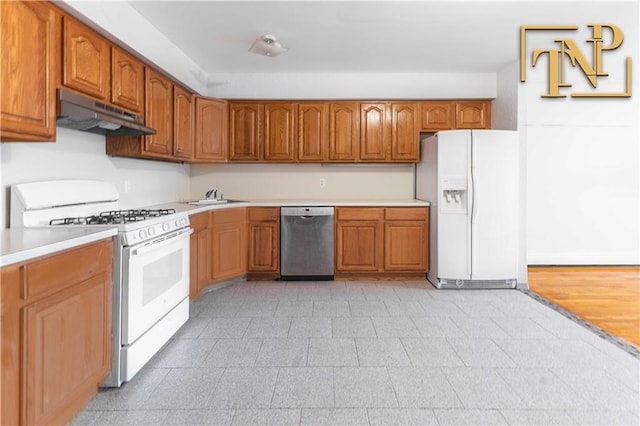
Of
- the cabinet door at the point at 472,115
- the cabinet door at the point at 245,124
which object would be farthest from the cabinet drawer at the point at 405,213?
the cabinet door at the point at 245,124

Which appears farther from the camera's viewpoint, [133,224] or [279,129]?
[279,129]

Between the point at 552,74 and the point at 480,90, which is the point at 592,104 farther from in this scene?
the point at 552,74

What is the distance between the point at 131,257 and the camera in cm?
211

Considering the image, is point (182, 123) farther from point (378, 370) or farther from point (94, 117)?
point (378, 370)

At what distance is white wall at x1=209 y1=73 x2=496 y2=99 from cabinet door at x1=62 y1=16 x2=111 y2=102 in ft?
7.38

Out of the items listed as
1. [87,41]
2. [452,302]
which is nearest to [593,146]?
[452,302]

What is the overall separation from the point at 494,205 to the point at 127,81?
3651 millimetres

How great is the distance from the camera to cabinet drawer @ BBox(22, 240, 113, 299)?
1.45 meters

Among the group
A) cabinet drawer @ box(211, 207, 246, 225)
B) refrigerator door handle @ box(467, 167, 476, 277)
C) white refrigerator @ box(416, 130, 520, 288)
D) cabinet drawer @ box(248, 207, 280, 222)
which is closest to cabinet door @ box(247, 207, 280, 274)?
cabinet drawer @ box(248, 207, 280, 222)

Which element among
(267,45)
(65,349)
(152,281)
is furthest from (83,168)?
(267,45)

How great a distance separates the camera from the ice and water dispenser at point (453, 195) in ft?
13.5

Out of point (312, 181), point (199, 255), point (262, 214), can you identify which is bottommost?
point (199, 255)

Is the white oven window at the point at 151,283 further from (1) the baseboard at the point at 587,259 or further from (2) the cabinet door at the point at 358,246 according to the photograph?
(1) the baseboard at the point at 587,259

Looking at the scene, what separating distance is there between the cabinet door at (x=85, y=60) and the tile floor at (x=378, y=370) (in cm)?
175
